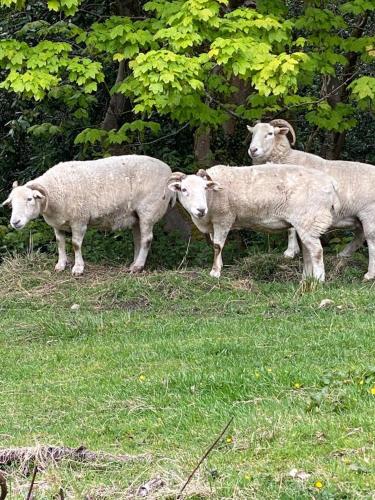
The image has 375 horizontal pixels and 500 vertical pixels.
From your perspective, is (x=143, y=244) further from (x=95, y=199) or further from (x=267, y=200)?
(x=267, y=200)

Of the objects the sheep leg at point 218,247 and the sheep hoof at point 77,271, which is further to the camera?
the sheep hoof at point 77,271

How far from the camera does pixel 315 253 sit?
11594 mm

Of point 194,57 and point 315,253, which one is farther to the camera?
point 315,253

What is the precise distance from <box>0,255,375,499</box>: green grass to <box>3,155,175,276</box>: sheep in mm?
877

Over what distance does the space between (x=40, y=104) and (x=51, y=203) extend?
5898 mm

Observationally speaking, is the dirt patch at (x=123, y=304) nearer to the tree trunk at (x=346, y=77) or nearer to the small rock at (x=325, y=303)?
the small rock at (x=325, y=303)

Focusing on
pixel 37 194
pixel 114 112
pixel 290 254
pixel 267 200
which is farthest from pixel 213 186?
pixel 114 112

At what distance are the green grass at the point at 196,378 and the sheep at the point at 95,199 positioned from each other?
88cm

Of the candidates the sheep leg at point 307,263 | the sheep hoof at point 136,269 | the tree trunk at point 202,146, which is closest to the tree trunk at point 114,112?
the tree trunk at point 202,146

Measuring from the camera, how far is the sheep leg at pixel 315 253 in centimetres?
1155

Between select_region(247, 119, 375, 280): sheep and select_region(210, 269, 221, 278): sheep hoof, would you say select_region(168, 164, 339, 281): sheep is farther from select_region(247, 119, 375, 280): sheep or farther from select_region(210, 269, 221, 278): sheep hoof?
select_region(247, 119, 375, 280): sheep

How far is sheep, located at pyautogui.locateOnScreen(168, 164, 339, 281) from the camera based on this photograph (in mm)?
11445

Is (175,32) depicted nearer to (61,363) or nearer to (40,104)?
(61,363)

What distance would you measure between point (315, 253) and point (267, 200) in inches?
37.5
